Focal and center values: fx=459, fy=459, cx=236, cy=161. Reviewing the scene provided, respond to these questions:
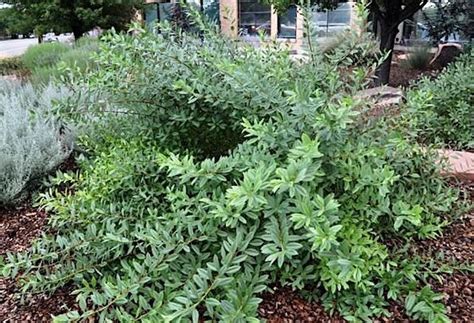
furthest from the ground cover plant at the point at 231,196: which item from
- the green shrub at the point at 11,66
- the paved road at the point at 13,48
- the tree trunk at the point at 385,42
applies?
the paved road at the point at 13,48

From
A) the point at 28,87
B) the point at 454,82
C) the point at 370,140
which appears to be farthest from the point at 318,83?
the point at 28,87

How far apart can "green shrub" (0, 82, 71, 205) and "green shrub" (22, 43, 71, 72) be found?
12.3 feet

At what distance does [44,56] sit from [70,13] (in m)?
3.40

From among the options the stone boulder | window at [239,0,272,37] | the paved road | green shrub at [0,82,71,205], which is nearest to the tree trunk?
the stone boulder

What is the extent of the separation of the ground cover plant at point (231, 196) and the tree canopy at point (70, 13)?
330 inches

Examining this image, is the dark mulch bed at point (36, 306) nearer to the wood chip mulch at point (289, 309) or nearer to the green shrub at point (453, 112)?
the wood chip mulch at point (289, 309)

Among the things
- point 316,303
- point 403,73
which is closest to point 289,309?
point 316,303

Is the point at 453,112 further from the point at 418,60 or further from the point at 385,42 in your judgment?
the point at 418,60

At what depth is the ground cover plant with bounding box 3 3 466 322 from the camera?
4.55 feet

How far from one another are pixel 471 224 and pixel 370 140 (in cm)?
76

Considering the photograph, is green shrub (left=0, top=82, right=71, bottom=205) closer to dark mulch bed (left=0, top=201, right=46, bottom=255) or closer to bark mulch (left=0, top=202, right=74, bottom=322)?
dark mulch bed (left=0, top=201, right=46, bottom=255)

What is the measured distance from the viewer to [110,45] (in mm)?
2096

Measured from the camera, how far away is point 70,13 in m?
10.2

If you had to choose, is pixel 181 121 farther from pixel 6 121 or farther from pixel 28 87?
pixel 28 87
